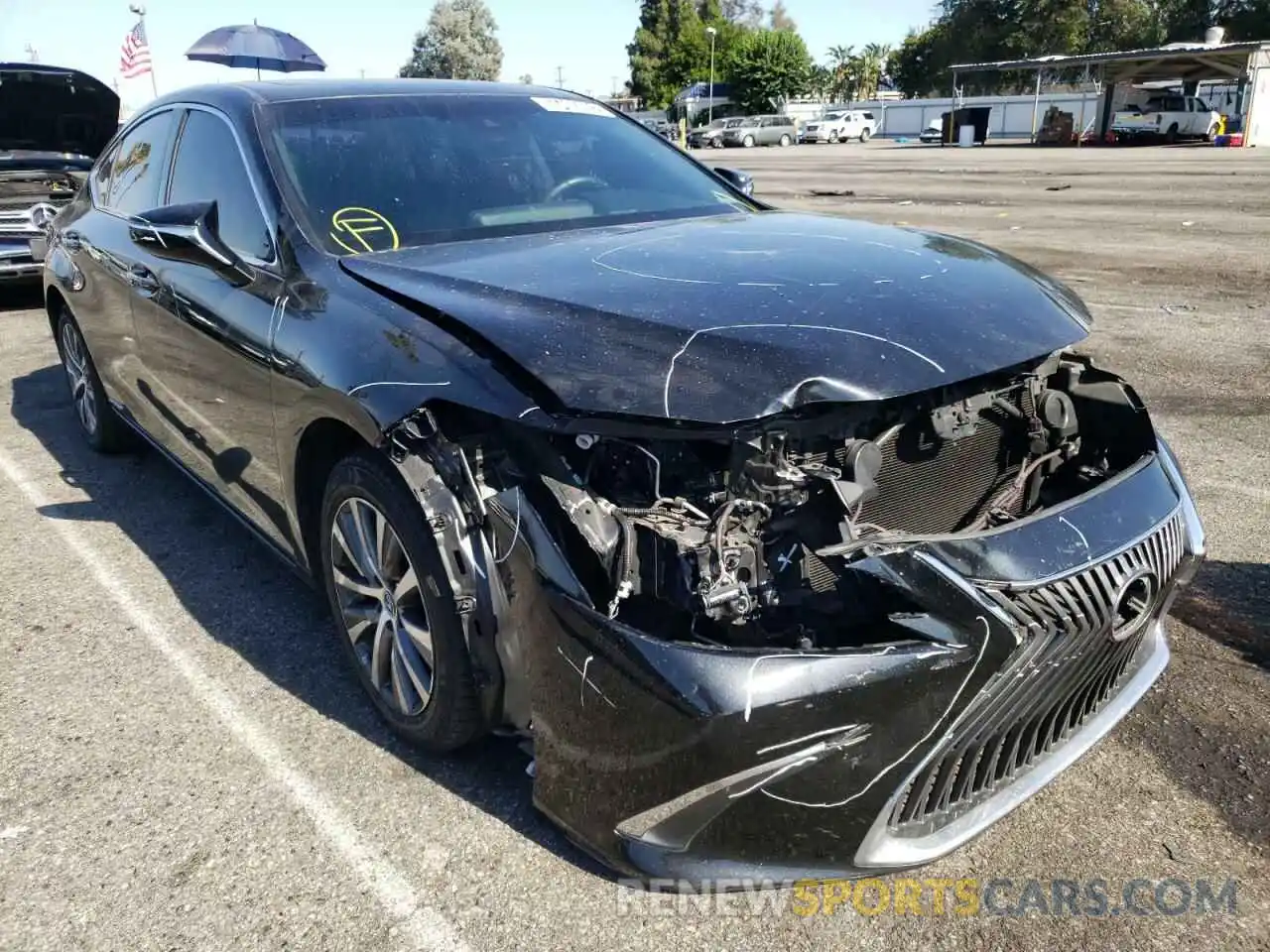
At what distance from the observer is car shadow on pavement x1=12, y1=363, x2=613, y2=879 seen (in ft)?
8.81

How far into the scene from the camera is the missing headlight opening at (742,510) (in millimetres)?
2081

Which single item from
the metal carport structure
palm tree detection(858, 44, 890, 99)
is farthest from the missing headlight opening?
palm tree detection(858, 44, 890, 99)

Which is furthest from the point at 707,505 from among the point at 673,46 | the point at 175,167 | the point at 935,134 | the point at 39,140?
the point at 673,46

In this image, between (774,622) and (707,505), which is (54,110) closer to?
(707,505)

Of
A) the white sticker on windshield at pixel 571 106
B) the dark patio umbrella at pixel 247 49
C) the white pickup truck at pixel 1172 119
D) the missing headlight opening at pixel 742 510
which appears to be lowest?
the white pickup truck at pixel 1172 119

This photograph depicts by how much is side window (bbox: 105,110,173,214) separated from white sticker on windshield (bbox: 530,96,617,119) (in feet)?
5.01

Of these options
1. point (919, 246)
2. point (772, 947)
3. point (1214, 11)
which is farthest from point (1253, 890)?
point (1214, 11)

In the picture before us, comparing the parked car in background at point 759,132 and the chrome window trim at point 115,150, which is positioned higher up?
the chrome window trim at point 115,150

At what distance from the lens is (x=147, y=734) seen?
9.73 ft

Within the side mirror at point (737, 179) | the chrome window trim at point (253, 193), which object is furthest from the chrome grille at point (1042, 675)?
the side mirror at point (737, 179)

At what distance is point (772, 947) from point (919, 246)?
1.96 meters

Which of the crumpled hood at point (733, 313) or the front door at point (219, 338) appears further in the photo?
the front door at point (219, 338)

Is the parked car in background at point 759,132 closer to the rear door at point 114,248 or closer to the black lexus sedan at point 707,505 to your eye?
the rear door at point 114,248

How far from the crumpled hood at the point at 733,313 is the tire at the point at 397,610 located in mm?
481
